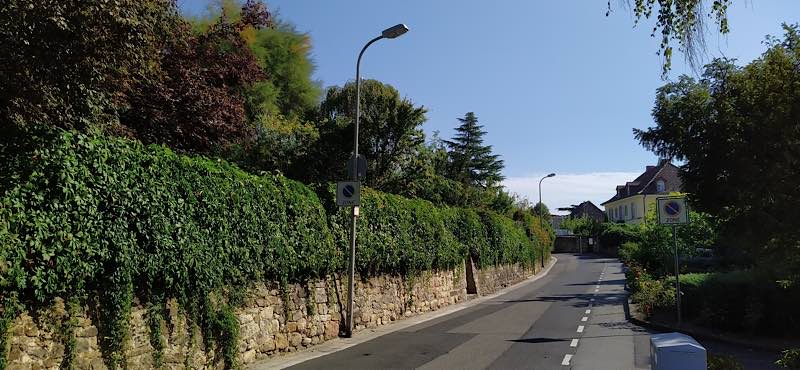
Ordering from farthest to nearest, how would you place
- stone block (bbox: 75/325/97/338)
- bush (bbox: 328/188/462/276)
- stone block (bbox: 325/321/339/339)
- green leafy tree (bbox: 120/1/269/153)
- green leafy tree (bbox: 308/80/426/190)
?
green leafy tree (bbox: 308/80/426/190), bush (bbox: 328/188/462/276), stone block (bbox: 325/321/339/339), green leafy tree (bbox: 120/1/269/153), stone block (bbox: 75/325/97/338)

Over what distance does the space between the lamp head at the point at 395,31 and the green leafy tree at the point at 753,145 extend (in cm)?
670

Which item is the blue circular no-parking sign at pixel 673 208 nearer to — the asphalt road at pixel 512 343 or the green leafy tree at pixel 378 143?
the asphalt road at pixel 512 343

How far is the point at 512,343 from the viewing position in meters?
12.8

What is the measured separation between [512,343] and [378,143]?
1696cm

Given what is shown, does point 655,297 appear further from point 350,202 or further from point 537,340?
point 350,202

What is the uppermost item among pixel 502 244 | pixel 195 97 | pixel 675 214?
pixel 195 97

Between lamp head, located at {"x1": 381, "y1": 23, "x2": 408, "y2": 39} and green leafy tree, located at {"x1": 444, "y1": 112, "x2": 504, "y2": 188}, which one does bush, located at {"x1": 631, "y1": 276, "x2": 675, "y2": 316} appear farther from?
green leafy tree, located at {"x1": 444, "y1": 112, "x2": 504, "y2": 188}

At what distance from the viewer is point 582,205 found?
13862 cm

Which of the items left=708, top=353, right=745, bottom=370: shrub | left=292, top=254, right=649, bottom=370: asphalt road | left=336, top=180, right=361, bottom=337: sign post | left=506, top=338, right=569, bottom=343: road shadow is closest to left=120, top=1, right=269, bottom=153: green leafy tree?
left=336, top=180, right=361, bottom=337: sign post

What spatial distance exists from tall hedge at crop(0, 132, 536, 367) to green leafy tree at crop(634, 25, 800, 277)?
323 inches

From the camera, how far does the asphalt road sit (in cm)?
1049

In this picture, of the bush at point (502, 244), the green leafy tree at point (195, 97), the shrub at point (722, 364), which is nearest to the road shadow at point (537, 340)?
the shrub at point (722, 364)

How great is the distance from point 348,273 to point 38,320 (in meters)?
8.56

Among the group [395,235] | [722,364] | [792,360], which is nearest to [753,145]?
[792,360]
